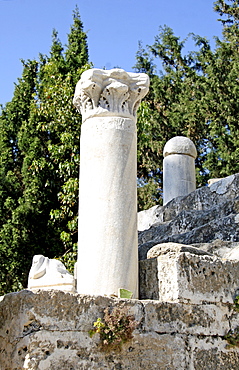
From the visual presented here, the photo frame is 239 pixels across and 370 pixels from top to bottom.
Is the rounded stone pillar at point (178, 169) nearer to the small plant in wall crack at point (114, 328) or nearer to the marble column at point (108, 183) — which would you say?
the marble column at point (108, 183)

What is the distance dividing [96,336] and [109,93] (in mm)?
2499

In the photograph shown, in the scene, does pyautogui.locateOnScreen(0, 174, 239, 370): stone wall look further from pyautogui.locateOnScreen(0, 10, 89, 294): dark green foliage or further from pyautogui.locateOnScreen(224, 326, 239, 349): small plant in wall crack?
pyautogui.locateOnScreen(0, 10, 89, 294): dark green foliage

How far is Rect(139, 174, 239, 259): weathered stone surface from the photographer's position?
23.3 ft

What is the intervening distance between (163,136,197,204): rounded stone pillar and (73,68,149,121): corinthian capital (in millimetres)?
6207

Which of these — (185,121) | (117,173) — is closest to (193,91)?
(185,121)

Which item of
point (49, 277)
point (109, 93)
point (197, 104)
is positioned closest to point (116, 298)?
point (49, 277)

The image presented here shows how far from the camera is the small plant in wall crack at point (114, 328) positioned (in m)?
4.43

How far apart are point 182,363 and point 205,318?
47cm

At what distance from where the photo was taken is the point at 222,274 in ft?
17.0

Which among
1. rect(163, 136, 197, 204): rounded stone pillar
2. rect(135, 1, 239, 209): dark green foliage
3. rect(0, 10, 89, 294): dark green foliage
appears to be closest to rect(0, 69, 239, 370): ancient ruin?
rect(163, 136, 197, 204): rounded stone pillar

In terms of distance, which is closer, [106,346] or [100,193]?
[106,346]

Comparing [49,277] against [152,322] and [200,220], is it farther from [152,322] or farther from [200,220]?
[200,220]

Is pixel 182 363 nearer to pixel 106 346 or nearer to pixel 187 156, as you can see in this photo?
pixel 106 346

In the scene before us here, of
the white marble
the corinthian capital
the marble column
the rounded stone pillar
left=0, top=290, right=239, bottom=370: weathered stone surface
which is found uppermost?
the rounded stone pillar
